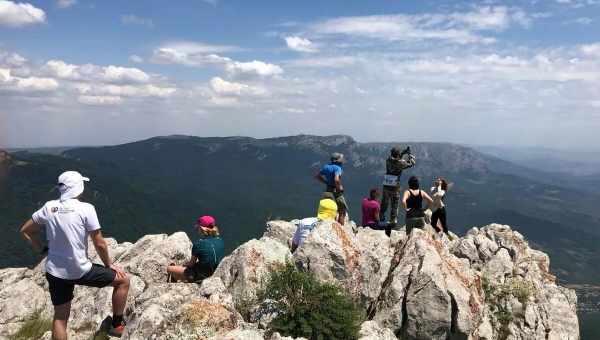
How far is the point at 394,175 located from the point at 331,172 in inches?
148

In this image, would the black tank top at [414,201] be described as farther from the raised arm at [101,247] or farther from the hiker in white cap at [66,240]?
the hiker in white cap at [66,240]

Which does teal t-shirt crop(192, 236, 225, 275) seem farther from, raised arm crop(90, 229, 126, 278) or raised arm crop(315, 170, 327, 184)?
raised arm crop(315, 170, 327, 184)

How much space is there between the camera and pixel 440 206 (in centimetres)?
2405

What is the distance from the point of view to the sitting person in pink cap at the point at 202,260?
48.9ft

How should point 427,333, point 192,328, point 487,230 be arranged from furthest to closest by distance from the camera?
point 487,230 < point 427,333 < point 192,328

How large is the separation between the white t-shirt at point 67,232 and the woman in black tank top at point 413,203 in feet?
51.0

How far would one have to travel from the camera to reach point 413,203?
69.9 ft

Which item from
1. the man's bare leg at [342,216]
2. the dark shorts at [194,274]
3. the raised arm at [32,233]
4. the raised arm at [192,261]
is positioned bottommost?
the dark shorts at [194,274]

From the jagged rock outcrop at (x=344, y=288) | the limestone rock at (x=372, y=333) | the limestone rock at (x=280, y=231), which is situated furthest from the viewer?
the limestone rock at (x=280, y=231)

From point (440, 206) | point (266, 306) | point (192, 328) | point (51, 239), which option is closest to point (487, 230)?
point (440, 206)

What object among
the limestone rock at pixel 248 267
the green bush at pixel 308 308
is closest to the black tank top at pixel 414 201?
the limestone rock at pixel 248 267

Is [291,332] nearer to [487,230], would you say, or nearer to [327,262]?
[327,262]

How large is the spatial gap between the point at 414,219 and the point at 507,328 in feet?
22.1

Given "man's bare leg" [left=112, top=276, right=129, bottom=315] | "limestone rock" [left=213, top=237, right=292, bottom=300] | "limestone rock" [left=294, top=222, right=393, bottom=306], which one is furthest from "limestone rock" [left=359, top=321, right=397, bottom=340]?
"man's bare leg" [left=112, top=276, right=129, bottom=315]
